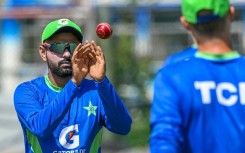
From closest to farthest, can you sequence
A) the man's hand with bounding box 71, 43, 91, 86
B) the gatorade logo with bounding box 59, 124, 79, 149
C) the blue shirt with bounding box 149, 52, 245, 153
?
1. the blue shirt with bounding box 149, 52, 245, 153
2. the man's hand with bounding box 71, 43, 91, 86
3. the gatorade logo with bounding box 59, 124, 79, 149

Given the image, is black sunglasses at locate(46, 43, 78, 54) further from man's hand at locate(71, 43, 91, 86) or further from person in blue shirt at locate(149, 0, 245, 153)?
person in blue shirt at locate(149, 0, 245, 153)

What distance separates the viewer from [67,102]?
15.4 feet

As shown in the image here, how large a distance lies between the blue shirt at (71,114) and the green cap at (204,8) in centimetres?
101

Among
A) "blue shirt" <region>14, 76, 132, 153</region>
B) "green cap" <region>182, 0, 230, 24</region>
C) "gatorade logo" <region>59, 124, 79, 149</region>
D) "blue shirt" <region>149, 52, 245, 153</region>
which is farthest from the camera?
"gatorade logo" <region>59, 124, 79, 149</region>

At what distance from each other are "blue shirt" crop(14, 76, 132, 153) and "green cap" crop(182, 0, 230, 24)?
101 centimetres

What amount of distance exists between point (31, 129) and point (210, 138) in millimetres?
1400

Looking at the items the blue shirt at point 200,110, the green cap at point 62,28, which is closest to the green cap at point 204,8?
the blue shirt at point 200,110

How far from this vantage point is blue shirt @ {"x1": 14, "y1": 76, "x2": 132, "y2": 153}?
4.73m

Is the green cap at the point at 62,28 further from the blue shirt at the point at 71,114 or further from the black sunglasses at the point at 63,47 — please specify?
the blue shirt at the point at 71,114

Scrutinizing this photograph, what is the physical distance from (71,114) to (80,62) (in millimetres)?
449

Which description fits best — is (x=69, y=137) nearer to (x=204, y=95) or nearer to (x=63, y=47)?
(x=63, y=47)

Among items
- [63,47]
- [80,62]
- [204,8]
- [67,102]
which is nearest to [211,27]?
[204,8]

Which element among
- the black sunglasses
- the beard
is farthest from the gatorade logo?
the black sunglasses

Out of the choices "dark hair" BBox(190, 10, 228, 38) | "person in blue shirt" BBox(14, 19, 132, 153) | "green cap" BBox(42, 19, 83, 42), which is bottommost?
"person in blue shirt" BBox(14, 19, 132, 153)
